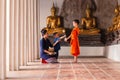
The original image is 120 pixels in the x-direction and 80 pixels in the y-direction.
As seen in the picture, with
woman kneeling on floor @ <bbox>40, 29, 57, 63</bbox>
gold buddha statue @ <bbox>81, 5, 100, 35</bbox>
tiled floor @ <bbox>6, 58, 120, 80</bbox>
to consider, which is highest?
gold buddha statue @ <bbox>81, 5, 100, 35</bbox>

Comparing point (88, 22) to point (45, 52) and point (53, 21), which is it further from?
point (45, 52)

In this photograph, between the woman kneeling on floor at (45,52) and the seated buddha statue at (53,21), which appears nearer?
the woman kneeling on floor at (45,52)

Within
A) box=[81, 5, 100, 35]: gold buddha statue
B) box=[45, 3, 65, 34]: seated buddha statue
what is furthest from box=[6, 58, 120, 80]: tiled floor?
box=[45, 3, 65, 34]: seated buddha statue

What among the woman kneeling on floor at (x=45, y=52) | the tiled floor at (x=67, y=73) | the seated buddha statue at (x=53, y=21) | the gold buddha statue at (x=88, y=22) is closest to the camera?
the tiled floor at (x=67, y=73)

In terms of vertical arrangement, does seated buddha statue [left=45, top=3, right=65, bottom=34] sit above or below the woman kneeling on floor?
above

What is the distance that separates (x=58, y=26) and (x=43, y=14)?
100 cm

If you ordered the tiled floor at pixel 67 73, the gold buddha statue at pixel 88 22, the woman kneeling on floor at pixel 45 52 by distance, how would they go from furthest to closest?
the gold buddha statue at pixel 88 22 → the woman kneeling on floor at pixel 45 52 → the tiled floor at pixel 67 73

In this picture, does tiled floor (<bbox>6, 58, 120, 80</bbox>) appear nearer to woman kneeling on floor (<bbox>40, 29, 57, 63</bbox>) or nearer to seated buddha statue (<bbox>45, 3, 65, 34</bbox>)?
woman kneeling on floor (<bbox>40, 29, 57, 63</bbox>)

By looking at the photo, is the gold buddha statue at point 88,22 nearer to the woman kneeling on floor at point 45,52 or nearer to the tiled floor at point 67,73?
the woman kneeling on floor at point 45,52

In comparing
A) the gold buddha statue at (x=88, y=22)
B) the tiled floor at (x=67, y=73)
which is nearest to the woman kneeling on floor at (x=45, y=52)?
the tiled floor at (x=67, y=73)

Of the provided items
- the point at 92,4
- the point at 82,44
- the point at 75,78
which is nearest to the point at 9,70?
the point at 75,78

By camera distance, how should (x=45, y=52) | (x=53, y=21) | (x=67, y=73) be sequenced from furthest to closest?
1. (x=53, y=21)
2. (x=45, y=52)
3. (x=67, y=73)

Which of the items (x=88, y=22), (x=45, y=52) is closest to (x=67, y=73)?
(x=45, y=52)

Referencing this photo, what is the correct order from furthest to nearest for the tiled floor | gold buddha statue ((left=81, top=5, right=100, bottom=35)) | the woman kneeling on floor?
gold buddha statue ((left=81, top=5, right=100, bottom=35)) → the woman kneeling on floor → the tiled floor
